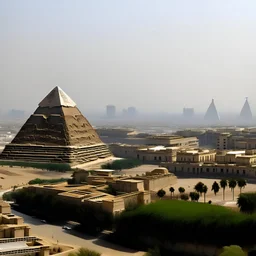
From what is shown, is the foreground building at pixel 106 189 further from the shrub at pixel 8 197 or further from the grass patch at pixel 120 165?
the grass patch at pixel 120 165

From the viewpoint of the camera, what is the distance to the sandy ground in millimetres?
51312

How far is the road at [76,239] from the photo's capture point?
1128 inches

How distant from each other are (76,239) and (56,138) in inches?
1571

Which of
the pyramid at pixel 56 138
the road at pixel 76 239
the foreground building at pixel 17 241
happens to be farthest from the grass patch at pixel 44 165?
the foreground building at pixel 17 241

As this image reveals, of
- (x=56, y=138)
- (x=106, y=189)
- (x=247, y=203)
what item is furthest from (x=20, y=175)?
(x=247, y=203)

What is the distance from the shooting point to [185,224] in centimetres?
2880

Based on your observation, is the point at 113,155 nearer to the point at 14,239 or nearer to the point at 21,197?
the point at 21,197

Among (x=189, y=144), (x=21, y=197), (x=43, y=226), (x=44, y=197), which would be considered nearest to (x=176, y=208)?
(x=43, y=226)

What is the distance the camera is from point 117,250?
28.9 meters

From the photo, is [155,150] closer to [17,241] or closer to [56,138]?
[56,138]

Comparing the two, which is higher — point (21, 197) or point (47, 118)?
point (47, 118)

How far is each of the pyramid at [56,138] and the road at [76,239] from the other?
Result: 3062 centimetres

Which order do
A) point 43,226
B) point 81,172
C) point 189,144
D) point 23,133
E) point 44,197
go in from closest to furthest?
point 43,226 < point 44,197 < point 81,172 < point 23,133 < point 189,144

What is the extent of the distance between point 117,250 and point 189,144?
61048 millimetres
